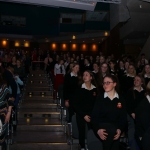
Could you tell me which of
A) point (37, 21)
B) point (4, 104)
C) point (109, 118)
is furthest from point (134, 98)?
point (37, 21)

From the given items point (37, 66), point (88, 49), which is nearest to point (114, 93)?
point (37, 66)

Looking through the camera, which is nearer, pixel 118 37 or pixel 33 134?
pixel 33 134

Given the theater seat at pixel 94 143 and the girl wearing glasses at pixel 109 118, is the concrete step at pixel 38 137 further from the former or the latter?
the girl wearing glasses at pixel 109 118

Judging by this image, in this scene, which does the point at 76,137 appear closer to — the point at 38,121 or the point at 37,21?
Answer: the point at 38,121

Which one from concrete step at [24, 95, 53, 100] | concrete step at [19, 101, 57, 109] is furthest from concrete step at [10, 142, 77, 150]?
concrete step at [24, 95, 53, 100]

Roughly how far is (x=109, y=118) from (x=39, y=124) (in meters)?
3.67

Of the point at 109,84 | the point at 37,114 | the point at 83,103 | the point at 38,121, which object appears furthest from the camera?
the point at 37,114

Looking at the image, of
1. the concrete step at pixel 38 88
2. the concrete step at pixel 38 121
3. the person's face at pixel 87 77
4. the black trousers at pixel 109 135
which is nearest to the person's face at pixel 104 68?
the person's face at pixel 87 77

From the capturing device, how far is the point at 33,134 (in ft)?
22.2

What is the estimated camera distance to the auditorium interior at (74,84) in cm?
401

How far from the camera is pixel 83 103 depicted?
198 inches

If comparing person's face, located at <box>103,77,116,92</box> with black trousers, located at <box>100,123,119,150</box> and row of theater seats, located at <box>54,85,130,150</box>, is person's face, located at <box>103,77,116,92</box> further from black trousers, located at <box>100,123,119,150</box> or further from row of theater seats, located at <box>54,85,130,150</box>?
row of theater seats, located at <box>54,85,130,150</box>

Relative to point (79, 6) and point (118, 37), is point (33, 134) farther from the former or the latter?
point (118, 37)

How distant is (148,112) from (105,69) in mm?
3059
